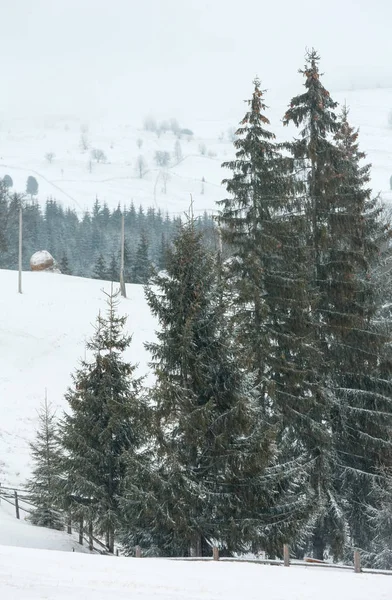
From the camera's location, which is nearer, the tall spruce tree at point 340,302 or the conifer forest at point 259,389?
the conifer forest at point 259,389

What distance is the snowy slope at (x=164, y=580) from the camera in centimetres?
1182

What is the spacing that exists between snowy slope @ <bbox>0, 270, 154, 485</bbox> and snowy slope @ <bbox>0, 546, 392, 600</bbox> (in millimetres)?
14133

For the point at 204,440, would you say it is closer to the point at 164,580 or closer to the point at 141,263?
the point at 164,580

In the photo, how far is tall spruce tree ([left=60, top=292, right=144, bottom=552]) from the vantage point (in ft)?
61.4

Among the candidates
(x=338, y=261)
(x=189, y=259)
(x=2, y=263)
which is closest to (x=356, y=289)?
(x=338, y=261)

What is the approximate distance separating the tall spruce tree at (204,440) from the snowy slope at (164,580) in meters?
1.52

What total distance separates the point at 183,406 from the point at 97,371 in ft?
15.8

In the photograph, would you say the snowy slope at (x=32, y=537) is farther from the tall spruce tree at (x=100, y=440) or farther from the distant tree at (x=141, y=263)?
the distant tree at (x=141, y=263)

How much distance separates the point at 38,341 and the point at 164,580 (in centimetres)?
3118

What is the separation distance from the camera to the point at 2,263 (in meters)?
87.2

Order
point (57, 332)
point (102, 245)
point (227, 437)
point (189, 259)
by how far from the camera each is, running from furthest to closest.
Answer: point (102, 245), point (57, 332), point (189, 259), point (227, 437)

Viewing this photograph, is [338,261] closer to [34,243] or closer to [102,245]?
[34,243]

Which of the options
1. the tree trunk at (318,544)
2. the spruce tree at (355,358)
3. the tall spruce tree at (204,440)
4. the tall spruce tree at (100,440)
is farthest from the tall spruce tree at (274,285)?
the tall spruce tree at (100,440)

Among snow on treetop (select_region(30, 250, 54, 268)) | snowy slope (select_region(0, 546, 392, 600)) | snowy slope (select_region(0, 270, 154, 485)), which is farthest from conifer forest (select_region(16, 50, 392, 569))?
snow on treetop (select_region(30, 250, 54, 268))
